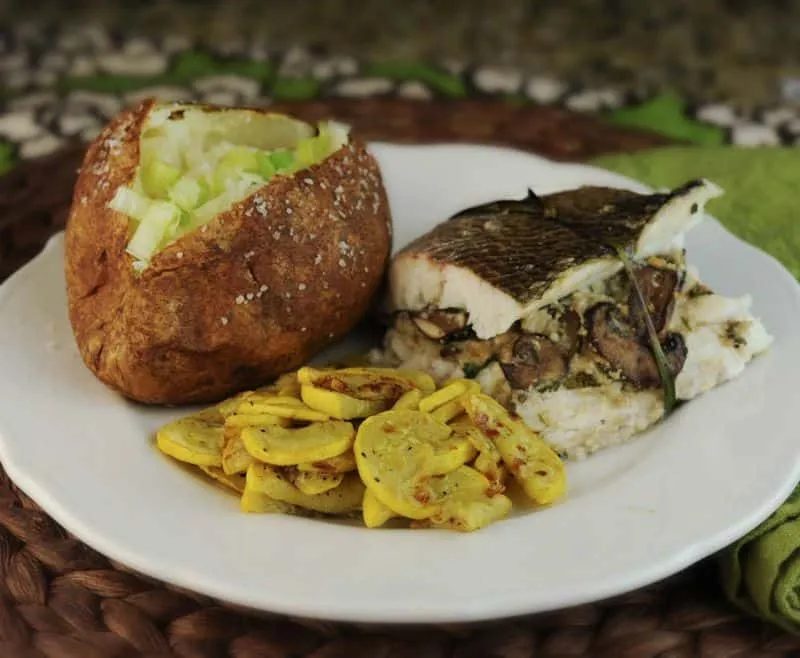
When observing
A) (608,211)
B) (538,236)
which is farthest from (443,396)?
(608,211)

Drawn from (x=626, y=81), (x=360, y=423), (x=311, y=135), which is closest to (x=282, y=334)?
(x=360, y=423)

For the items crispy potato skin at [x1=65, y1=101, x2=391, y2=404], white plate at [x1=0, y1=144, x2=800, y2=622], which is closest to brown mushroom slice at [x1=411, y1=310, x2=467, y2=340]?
crispy potato skin at [x1=65, y1=101, x2=391, y2=404]

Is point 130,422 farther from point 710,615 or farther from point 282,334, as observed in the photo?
point 710,615

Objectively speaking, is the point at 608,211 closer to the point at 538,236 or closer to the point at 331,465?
the point at 538,236

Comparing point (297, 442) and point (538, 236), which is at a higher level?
point (538, 236)

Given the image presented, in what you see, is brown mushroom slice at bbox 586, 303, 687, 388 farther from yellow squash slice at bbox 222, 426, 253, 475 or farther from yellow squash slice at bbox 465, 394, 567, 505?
yellow squash slice at bbox 222, 426, 253, 475

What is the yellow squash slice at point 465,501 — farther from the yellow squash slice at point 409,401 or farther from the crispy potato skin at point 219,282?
the crispy potato skin at point 219,282

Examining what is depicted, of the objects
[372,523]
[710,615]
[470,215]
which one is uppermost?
[470,215]
